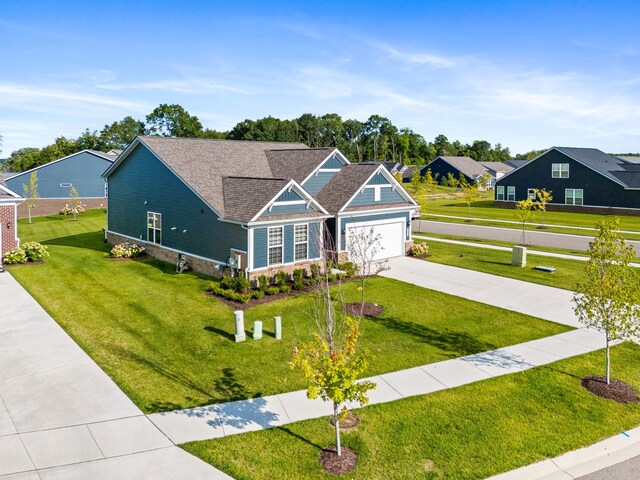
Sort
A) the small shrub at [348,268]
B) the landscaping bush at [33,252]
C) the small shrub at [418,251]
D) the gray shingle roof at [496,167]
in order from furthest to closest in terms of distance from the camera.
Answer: the gray shingle roof at [496,167] < the small shrub at [418,251] < the landscaping bush at [33,252] < the small shrub at [348,268]

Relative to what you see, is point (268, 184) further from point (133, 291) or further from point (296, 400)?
point (296, 400)

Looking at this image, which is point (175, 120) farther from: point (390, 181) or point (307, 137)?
point (390, 181)

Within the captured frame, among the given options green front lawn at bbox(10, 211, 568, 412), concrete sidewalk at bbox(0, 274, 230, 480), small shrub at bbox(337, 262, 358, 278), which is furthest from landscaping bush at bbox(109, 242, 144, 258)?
concrete sidewalk at bbox(0, 274, 230, 480)

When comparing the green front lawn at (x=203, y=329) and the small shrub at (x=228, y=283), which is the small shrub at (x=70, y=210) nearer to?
the green front lawn at (x=203, y=329)

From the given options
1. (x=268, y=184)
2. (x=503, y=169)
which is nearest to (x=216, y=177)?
(x=268, y=184)

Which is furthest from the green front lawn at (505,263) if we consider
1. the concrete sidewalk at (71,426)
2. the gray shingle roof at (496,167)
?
the gray shingle roof at (496,167)

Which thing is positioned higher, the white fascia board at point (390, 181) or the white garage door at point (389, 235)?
the white fascia board at point (390, 181)

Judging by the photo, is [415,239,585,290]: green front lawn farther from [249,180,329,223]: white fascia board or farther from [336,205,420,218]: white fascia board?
[249,180,329,223]: white fascia board
